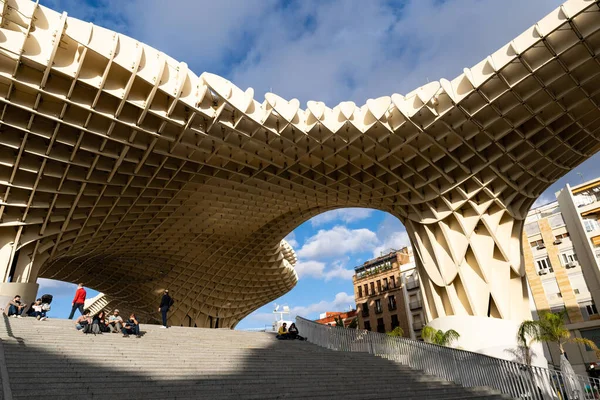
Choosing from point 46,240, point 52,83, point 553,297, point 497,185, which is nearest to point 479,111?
point 497,185

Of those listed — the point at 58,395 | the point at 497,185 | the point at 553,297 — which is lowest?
the point at 58,395

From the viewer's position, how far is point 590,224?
39.8 meters

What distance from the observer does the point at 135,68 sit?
51.3 ft

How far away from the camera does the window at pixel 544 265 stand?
4292 centimetres

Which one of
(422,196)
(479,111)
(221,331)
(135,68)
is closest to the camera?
(135,68)

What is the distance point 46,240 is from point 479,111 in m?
24.7

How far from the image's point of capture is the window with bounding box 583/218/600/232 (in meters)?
39.4

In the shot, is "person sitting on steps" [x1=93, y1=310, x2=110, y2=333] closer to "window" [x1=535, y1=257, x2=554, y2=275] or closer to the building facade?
"window" [x1=535, y1=257, x2=554, y2=275]

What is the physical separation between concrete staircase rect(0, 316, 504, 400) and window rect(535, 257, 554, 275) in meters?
36.4

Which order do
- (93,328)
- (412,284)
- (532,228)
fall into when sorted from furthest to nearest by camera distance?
(412,284) < (532,228) < (93,328)

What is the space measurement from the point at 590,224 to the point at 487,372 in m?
35.0

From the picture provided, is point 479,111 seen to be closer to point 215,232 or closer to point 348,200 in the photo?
point 348,200

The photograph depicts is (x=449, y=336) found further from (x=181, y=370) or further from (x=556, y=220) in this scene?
(x=556, y=220)

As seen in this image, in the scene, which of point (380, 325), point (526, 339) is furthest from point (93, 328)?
point (380, 325)
